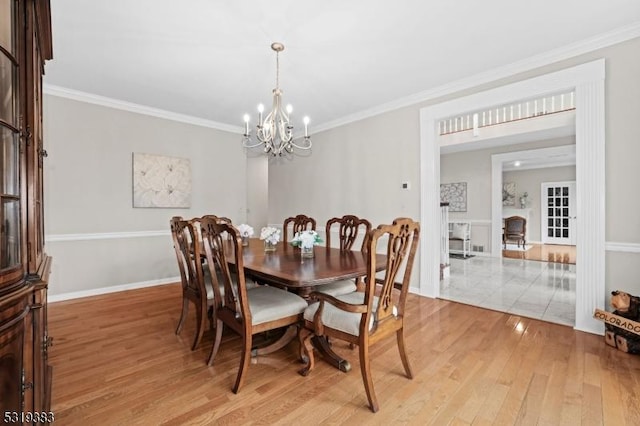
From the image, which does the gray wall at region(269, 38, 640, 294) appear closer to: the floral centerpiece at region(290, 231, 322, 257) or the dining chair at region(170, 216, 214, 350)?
the floral centerpiece at region(290, 231, 322, 257)

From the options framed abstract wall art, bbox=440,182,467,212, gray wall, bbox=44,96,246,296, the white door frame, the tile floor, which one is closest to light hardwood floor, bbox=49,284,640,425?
the white door frame

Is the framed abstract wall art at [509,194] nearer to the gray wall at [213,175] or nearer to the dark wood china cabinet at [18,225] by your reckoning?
the gray wall at [213,175]

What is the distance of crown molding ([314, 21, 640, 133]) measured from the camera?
2498 mm

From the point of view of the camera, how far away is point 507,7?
2193 millimetres

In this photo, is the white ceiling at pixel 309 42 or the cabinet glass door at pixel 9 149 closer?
the cabinet glass door at pixel 9 149

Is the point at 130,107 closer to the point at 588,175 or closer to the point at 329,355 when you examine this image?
the point at 329,355

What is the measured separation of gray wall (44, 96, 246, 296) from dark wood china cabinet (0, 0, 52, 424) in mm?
3017

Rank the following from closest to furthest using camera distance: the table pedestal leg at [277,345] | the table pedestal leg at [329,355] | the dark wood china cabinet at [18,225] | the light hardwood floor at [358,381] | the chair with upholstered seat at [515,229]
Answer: the dark wood china cabinet at [18,225], the light hardwood floor at [358,381], the table pedestal leg at [329,355], the table pedestal leg at [277,345], the chair with upholstered seat at [515,229]

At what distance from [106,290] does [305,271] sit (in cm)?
340

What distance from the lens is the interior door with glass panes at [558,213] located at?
8.88 m

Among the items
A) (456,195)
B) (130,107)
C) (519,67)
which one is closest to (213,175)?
(130,107)

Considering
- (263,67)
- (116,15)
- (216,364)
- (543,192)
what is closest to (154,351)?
(216,364)

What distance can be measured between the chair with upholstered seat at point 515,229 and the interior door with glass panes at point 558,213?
1107mm

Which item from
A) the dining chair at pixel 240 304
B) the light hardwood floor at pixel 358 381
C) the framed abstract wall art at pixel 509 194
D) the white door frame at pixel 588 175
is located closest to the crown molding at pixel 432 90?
the white door frame at pixel 588 175
